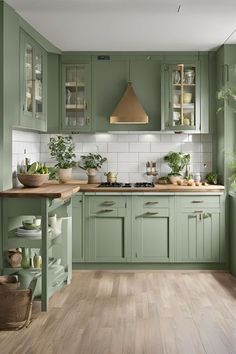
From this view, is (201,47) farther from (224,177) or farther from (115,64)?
(224,177)

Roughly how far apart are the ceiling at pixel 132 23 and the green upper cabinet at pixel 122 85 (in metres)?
0.20

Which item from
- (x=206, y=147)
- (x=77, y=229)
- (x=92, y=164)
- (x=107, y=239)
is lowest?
(x=107, y=239)

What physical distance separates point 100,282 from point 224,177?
1.86 m

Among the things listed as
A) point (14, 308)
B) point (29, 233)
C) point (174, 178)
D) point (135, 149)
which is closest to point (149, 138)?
point (135, 149)

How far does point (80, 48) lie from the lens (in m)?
6.51

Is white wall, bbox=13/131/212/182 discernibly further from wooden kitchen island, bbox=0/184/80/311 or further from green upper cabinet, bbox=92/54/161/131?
wooden kitchen island, bbox=0/184/80/311

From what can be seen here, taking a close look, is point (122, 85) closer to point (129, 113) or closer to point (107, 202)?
point (129, 113)

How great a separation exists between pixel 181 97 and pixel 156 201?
130cm

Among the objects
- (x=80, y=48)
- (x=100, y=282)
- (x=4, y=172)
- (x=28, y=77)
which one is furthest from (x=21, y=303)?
(x=80, y=48)

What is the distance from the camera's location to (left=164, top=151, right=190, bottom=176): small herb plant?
6801mm

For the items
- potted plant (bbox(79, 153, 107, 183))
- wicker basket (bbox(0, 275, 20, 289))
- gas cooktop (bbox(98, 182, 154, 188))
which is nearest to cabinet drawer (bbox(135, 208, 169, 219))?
gas cooktop (bbox(98, 182, 154, 188))

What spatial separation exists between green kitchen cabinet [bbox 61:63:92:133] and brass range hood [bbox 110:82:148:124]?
15.5 inches

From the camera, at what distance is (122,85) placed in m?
6.73

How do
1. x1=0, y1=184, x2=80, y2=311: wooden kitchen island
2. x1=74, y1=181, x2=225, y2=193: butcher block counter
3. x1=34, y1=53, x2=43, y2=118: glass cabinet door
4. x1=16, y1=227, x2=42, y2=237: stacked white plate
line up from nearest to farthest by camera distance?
x1=0, y1=184, x2=80, y2=311: wooden kitchen island → x1=16, y1=227, x2=42, y2=237: stacked white plate → x1=34, y1=53, x2=43, y2=118: glass cabinet door → x1=74, y1=181, x2=225, y2=193: butcher block counter
